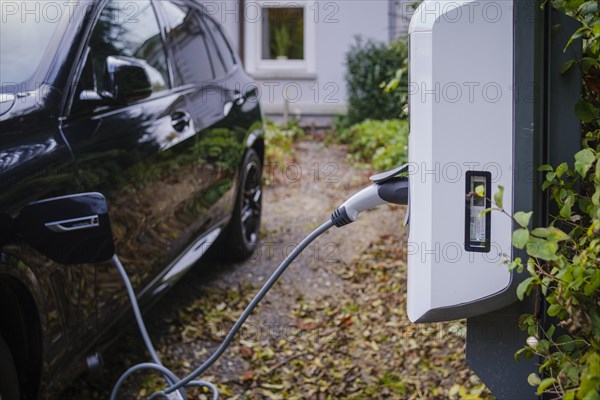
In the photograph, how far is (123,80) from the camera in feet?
10.2

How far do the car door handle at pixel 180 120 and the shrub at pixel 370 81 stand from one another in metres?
6.65

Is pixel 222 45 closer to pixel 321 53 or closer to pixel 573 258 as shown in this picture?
pixel 573 258

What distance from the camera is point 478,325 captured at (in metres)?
2.02

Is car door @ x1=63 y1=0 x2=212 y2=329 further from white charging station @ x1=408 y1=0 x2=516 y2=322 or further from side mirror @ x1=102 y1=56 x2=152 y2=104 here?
white charging station @ x1=408 y1=0 x2=516 y2=322

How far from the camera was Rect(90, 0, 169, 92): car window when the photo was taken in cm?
325

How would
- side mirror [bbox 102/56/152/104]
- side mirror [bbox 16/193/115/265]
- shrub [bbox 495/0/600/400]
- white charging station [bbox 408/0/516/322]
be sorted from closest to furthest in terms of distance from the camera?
shrub [bbox 495/0/600/400] → white charging station [bbox 408/0/516/322] → side mirror [bbox 16/193/115/265] → side mirror [bbox 102/56/152/104]

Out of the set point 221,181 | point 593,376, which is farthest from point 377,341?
point 593,376

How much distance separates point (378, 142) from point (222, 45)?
141 inches

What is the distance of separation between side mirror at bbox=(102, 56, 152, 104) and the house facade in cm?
841

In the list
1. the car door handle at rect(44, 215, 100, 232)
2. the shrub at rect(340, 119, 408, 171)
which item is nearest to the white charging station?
the car door handle at rect(44, 215, 100, 232)

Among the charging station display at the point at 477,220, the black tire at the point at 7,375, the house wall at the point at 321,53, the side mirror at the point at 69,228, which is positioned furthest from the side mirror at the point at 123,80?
the house wall at the point at 321,53

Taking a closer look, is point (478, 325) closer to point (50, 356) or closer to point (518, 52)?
point (518, 52)

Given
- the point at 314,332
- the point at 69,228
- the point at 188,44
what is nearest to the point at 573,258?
the point at 69,228

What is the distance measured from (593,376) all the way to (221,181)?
131 inches
